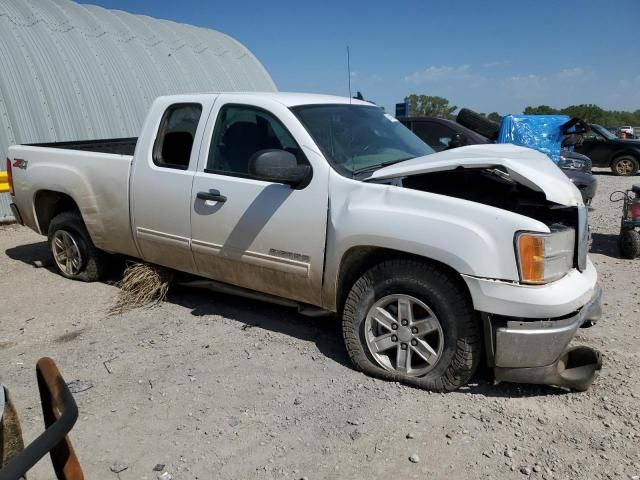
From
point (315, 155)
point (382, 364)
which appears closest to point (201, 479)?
point (382, 364)

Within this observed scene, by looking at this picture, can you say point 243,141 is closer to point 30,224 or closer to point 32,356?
point 32,356

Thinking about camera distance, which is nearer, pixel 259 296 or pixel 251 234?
pixel 251 234

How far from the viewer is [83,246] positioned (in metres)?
5.55

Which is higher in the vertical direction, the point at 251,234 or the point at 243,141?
the point at 243,141

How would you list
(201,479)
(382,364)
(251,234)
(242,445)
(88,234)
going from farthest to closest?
1. (88,234)
2. (251,234)
3. (382,364)
4. (242,445)
5. (201,479)

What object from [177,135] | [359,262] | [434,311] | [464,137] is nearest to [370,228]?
[359,262]

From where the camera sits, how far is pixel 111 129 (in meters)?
11.5

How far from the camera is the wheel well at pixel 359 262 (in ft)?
10.9

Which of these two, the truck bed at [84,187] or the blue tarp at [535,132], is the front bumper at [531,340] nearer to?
the truck bed at [84,187]

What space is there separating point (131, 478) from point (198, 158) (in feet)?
8.11

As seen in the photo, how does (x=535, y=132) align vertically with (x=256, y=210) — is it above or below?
above

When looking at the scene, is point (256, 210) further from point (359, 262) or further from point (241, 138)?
point (359, 262)

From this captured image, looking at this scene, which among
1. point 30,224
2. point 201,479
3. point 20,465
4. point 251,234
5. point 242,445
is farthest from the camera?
point 30,224

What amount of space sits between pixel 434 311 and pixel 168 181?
2.49 meters
